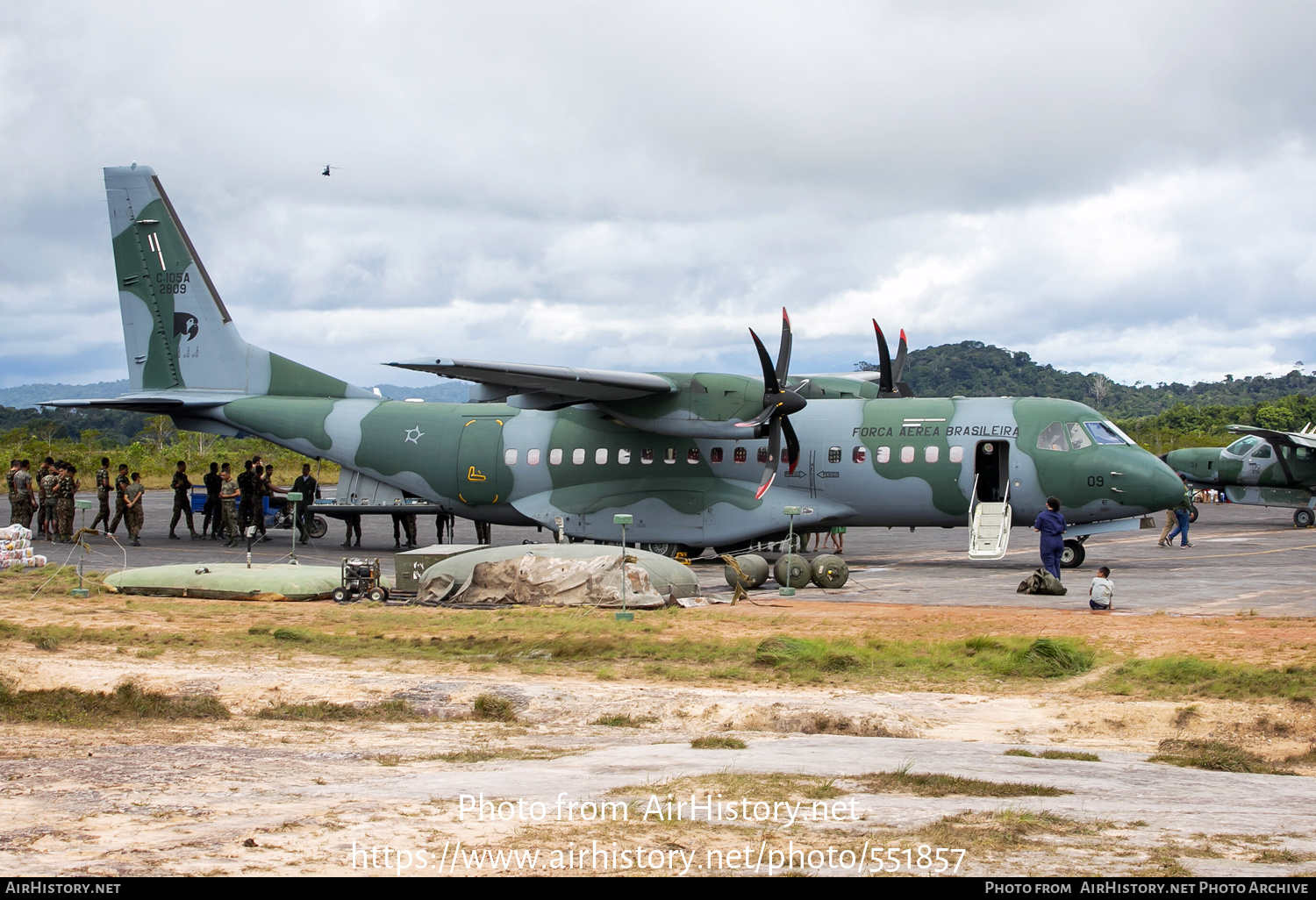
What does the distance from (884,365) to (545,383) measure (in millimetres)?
8633

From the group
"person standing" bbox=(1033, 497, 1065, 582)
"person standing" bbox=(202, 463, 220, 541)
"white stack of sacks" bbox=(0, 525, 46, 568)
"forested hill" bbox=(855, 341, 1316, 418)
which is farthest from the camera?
"forested hill" bbox=(855, 341, 1316, 418)

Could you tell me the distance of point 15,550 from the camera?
2130cm

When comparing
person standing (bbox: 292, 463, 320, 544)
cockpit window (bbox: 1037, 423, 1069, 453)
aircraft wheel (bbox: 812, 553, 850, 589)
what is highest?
cockpit window (bbox: 1037, 423, 1069, 453)

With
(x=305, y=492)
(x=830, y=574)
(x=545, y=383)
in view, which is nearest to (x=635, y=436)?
(x=545, y=383)

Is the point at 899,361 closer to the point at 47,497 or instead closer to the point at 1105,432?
the point at 1105,432

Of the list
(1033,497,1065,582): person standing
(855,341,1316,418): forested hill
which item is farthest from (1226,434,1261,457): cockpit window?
(855,341,1316,418): forested hill

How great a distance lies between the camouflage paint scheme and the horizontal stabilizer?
2142 cm

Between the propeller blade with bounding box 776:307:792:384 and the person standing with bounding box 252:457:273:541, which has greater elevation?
the propeller blade with bounding box 776:307:792:384

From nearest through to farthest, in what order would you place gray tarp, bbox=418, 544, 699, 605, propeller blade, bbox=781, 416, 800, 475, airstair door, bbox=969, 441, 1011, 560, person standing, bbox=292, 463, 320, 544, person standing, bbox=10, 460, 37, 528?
gray tarp, bbox=418, 544, 699, 605
airstair door, bbox=969, 441, 1011, 560
propeller blade, bbox=781, 416, 800, 475
person standing, bbox=10, 460, 37, 528
person standing, bbox=292, 463, 320, 544

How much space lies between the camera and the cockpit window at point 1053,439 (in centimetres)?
2227

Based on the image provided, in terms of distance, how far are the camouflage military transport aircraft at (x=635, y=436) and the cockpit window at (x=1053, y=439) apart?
3cm

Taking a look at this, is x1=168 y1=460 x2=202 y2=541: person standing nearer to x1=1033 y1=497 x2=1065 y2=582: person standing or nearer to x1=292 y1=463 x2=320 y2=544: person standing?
x1=292 y1=463 x2=320 y2=544: person standing

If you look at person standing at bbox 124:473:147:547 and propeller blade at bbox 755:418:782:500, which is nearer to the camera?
propeller blade at bbox 755:418:782:500

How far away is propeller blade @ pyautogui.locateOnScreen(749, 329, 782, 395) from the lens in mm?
22000
